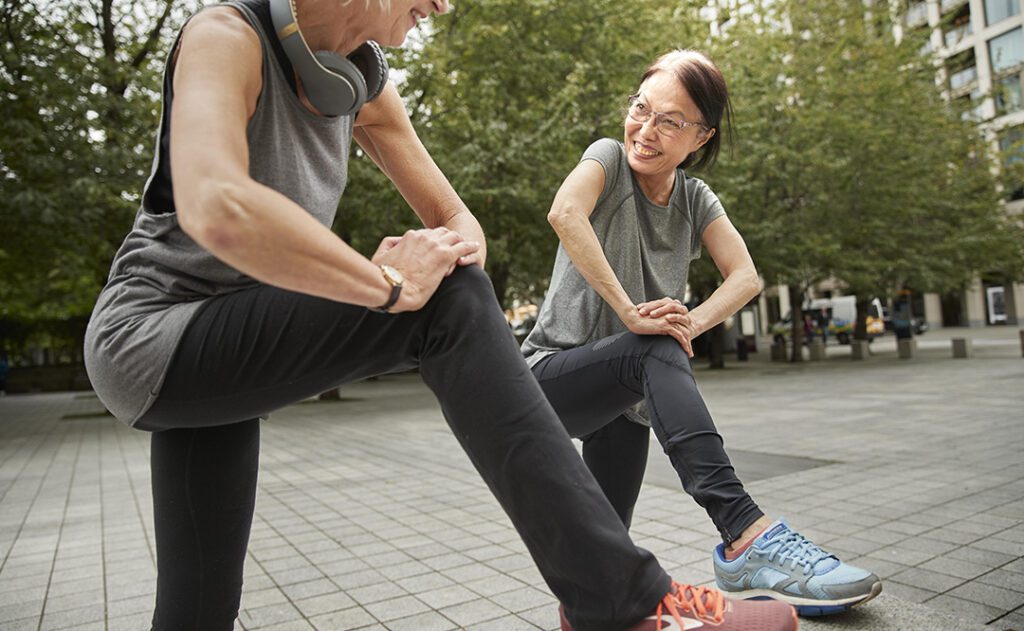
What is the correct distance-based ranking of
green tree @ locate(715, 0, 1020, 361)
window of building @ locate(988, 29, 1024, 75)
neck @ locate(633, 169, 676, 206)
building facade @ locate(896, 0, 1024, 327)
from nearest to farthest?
neck @ locate(633, 169, 676, 206) → green tree @ locate(715, 0, 1020, 361) → building facade @ locate(896, 0, 1024, 327) → window of building @ locate(988, 29, 1024, 75)

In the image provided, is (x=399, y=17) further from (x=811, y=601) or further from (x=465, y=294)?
(x=811, y=601)

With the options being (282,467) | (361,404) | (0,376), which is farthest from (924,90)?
(0,376)

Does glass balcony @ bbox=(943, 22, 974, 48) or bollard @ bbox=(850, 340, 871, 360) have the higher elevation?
glass balcony @ bbox=(943, 22, 974, 48)

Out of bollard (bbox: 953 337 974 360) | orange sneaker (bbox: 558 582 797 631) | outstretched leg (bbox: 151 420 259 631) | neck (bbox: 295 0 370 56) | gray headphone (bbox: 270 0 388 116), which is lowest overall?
bollard (bbox: 953 337 974 360)

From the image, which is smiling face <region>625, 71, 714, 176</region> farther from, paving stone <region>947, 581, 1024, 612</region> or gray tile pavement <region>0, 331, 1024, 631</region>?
paving stone <region>947, 581, 1024, 612</region>

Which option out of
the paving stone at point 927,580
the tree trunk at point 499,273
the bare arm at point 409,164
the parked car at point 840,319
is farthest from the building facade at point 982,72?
the bare arm at point 409,164

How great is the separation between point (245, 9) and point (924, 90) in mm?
22606

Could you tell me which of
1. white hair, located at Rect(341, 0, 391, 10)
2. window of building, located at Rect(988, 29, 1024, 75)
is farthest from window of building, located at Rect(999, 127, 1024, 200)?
white hair, located at Rect(341, 0, 391, 10)

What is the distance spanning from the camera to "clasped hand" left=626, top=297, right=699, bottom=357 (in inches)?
80.4

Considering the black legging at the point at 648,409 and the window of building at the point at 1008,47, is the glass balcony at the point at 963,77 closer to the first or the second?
the window of building at the point at 1008,47

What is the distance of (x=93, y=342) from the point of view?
140 cm

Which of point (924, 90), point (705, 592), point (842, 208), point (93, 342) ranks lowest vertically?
point (705, 592)

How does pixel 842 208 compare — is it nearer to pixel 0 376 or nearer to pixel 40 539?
pixel 40 539

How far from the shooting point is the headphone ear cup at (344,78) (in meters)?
1.41
